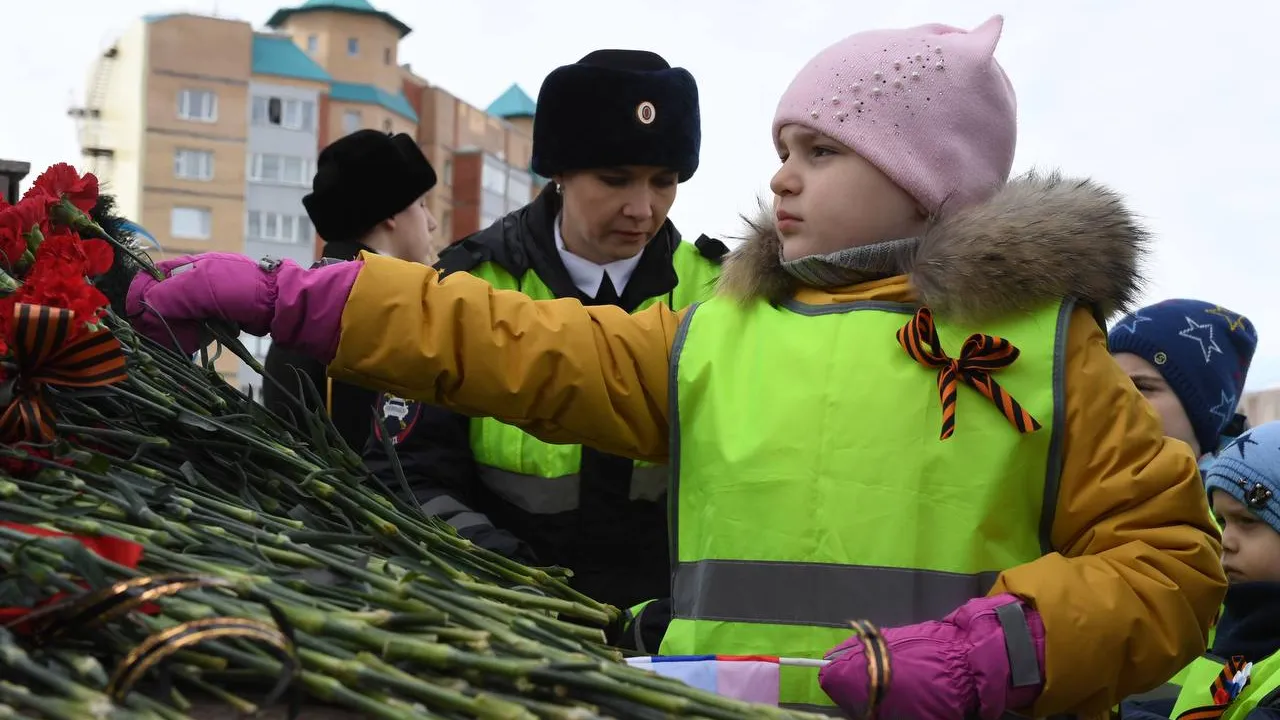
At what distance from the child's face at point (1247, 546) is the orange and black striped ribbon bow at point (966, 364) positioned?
151 centimetres

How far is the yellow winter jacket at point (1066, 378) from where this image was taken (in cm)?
206

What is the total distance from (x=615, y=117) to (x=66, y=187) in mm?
1614

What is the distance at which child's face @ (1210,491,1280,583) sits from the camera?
342cm

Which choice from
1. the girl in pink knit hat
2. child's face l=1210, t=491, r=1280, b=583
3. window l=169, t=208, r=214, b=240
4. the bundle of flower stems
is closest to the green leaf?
the bundle of flower stems

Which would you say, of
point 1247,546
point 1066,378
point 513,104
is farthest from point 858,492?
point 513,104

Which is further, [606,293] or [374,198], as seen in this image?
[374,198]

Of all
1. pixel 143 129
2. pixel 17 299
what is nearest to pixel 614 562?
pixel 17 299

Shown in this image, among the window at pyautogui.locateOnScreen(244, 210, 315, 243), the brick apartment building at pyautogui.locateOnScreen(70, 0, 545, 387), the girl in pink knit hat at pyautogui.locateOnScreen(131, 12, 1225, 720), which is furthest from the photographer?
the window at pyautogui.locateOnScreen(244, 210, 315, 243)

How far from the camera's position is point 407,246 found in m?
4.52

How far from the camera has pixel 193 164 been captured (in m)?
37.3

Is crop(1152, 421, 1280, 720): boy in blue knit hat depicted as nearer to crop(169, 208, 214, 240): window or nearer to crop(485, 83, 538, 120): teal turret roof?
crop(169, 208, 214, 240): window

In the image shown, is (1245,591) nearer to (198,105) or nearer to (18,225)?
(18,225)

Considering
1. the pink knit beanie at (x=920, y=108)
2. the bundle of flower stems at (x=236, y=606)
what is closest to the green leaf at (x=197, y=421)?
the bundle of flower stems at (x=236, y=606)

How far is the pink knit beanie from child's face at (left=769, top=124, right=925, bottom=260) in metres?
0.02
